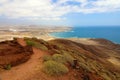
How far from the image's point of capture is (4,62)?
1554 centimetres

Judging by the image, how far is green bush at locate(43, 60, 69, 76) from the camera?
14.3 meters

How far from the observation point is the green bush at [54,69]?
1430 cm

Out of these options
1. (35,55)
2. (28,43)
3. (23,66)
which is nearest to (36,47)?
(28,43)

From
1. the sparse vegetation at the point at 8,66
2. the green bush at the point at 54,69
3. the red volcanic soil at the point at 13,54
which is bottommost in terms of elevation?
the green bush at the point at 54,69

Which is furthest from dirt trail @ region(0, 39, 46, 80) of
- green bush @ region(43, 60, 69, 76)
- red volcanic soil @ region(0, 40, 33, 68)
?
green bush @ region(43, 60, 69, 76)

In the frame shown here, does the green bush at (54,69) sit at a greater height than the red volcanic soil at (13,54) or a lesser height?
lesser

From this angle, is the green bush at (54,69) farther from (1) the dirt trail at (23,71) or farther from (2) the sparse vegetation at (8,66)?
(2) the sparse vegetation at (8,66)

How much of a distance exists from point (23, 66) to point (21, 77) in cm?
224

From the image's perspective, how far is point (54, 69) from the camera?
14547 mm

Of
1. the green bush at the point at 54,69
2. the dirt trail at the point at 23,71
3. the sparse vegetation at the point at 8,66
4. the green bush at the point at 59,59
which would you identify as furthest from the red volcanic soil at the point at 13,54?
the green bush at the point at 54,69

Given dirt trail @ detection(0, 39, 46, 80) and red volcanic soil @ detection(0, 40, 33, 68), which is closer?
dirt trail @ detection(0, 39, 46, 80)

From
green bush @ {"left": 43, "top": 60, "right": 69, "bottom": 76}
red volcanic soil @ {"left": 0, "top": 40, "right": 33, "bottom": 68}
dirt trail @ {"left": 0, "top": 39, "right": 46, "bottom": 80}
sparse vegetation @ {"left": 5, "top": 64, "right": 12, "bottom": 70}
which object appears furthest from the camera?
red volcanic soil @ {"left": 0, "top": 40, "right": 33, "bottom": 68}

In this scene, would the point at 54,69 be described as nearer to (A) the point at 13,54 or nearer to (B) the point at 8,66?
(B) the point at 8,66

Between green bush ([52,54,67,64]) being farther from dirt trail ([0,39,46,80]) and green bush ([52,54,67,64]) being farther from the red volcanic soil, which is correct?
the red volcanic soil
